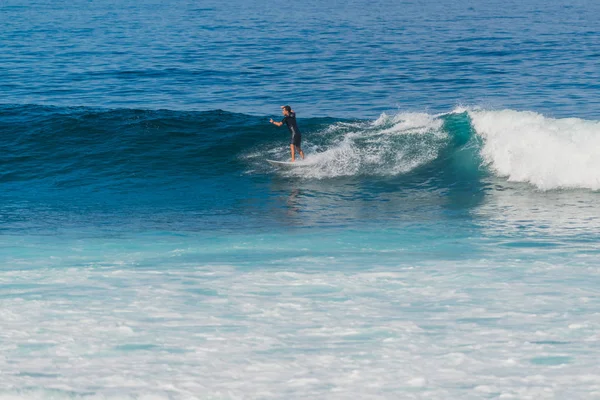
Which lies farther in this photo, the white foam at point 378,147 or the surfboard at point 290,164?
the surfboard at point 290,164

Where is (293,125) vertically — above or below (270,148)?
above

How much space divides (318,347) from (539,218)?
25.1 ft

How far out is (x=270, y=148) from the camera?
21.1m

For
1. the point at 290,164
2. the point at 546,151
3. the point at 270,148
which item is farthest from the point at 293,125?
the point at 546,151

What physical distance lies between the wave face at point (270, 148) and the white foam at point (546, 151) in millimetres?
23

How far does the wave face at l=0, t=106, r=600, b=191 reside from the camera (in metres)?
18.0

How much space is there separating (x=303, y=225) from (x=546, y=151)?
6918 mm

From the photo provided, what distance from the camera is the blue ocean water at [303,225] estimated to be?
669 centimetres

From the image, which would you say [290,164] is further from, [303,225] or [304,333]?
[304,333]

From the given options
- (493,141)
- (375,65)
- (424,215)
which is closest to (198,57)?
(375,65)

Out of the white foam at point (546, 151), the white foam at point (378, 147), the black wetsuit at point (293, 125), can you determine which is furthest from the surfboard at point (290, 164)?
the white foam at point (546, 151)

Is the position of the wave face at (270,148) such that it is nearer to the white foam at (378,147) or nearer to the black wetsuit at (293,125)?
the white foam at (378,147)

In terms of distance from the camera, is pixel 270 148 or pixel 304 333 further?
pixel 270 148

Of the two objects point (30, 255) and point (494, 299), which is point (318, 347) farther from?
point (30, 255)
